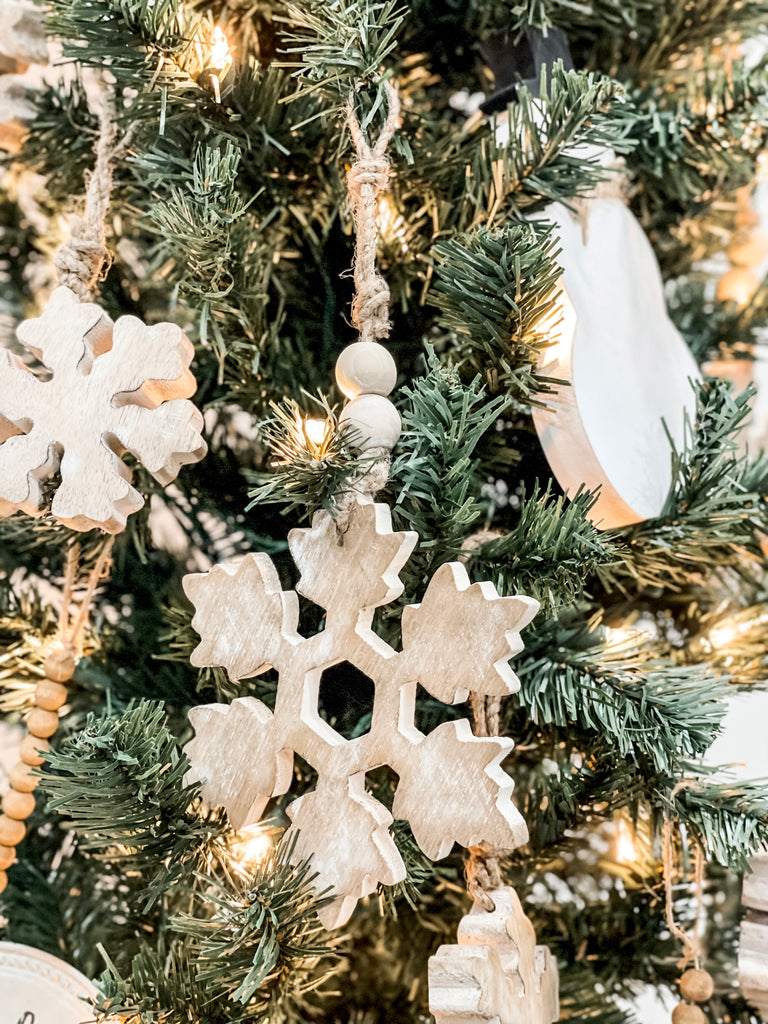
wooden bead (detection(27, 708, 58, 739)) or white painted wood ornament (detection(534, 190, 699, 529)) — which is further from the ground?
white painted wood ornament (detection(534, 190, 699, 529))

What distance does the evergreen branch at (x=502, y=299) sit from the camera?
1.27 feet

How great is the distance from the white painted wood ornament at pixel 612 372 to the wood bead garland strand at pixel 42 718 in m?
0.25

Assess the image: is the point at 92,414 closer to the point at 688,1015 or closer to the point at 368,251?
the point at 368,251

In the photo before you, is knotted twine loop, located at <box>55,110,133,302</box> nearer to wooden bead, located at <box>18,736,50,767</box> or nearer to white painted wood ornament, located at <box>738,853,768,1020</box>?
wooden bead, located at <box>18,736,50,767</box>

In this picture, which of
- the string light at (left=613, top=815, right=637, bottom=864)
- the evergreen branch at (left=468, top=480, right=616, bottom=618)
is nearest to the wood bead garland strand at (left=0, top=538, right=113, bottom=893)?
the evergreen branch at (left=468, top=480, right=616, bottom=618)

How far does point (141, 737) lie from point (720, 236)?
0.60m

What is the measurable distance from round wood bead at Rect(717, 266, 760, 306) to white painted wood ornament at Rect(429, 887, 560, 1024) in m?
0.56

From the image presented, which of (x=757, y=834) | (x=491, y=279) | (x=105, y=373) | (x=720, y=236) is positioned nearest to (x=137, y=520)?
(x=105, y=373)

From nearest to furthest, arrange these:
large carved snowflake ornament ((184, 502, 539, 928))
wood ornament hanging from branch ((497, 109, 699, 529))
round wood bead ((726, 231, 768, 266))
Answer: large carved snowflake ornament ((184, 502, 539, 928)) < wood ornament hanging from branch ((497, 109, 699, 529)) < round wood bead ((726, 231, 768, 266))

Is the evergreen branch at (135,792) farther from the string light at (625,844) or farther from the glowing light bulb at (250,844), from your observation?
the string light at (625,844)

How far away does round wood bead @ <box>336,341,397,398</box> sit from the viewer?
395 millimetres

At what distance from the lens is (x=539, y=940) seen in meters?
0.56

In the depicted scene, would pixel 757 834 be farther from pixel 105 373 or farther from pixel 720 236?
pixel 720 236

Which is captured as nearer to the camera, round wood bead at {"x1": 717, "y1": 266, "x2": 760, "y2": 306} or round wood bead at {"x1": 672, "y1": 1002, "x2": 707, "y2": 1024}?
round wood bead at {"x1": 672, "y1": 1002, "x2": 707, "y2": 1024}
